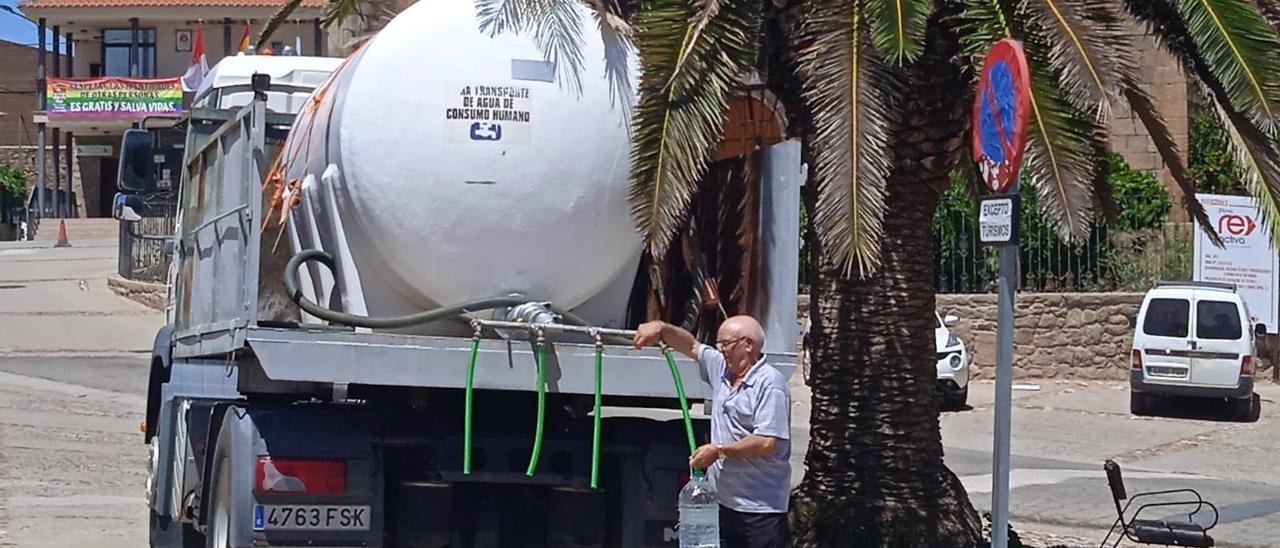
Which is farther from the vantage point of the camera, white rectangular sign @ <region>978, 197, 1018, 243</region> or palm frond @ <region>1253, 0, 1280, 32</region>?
Answer: palm frond @ <region>1253, 0, 1280, 32</region>

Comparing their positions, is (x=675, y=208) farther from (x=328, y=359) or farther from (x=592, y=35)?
(x=328, y=359)

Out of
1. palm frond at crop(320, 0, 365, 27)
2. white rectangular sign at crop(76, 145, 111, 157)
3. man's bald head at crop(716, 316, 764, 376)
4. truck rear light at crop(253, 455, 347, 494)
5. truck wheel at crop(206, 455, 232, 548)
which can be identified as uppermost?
white rectangular sign at crop(76, 145, 111, 157)

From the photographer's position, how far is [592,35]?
23.3 ft

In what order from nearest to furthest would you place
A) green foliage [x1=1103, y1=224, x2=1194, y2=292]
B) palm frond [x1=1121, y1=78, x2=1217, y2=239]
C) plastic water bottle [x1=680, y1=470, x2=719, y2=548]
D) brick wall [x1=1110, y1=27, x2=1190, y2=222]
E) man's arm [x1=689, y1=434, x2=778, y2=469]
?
man's arm [x1=689, y1=434, x2=778, y2=469], plastic water bottle [x1=680, y1=470, x2=719, y2=548], palm frond [x1=1121, y1=78, x2=1217, y2=239], green foliage [x1=1103, y1=224, x2=1194, y2=292], brick wall [x1=1110, y1=27, x2=1190, y2=222]

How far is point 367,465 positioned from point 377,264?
86 cm

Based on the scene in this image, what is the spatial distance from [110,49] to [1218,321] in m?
37.4

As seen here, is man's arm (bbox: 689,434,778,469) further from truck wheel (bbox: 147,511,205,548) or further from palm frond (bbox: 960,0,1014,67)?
truck wheel (bbox: 147,511,205,548)

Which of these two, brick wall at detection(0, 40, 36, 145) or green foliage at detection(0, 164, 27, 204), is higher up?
brick wall at detection(0, 40, 36, 145)

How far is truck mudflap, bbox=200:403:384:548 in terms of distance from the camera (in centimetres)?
667

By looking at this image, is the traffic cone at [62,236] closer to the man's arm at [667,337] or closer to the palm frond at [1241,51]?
the palm frond at [1241,51]

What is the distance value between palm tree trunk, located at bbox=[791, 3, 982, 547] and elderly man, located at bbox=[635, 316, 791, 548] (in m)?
2.41

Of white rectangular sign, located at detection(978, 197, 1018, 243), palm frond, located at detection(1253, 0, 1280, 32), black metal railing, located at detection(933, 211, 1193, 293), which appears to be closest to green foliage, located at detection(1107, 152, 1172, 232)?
black metal railing, located at detection(933, 211, 1193, 293)

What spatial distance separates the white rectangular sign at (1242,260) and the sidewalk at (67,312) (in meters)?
14.7

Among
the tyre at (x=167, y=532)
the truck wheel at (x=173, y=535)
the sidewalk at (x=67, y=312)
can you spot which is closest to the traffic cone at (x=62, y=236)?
the sidewalk at (x=67, y=312)
